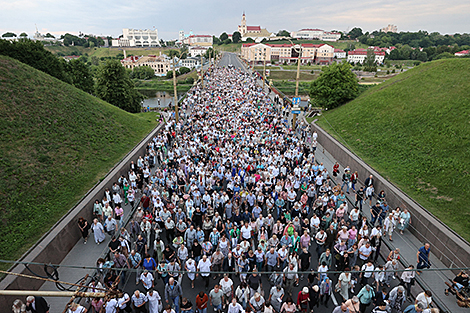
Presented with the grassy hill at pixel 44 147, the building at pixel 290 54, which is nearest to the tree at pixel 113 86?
the grassy hill at pixel 44 147

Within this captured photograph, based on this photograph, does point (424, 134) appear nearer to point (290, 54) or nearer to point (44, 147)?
point (44, 147)

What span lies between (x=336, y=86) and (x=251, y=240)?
77.3 ft

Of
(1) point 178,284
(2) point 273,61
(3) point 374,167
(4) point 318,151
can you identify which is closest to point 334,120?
(4) point 318,151

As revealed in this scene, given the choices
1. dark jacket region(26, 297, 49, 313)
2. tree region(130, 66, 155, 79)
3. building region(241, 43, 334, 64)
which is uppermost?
building region(241, 43, 334, 64)

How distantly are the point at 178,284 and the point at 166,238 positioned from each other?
11.8 ft

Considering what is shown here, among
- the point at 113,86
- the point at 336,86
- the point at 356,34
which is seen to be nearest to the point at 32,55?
the point at 113,86

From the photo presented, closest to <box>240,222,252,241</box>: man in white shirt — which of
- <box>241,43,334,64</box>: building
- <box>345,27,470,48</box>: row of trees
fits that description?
<box>241,43,334,64</box>: building

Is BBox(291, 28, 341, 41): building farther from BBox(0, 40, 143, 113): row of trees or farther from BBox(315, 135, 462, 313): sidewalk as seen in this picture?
BBox(315, 135, 462, 313): sidewalk

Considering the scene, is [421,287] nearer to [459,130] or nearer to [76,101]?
[459,130]

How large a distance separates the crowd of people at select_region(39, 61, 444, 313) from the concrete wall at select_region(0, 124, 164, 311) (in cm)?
51

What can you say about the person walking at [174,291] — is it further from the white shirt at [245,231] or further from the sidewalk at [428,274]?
the sidewalk at [428,274]

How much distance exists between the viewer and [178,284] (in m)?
7.02

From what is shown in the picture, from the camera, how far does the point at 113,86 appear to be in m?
34.7

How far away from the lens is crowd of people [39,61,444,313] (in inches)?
272
